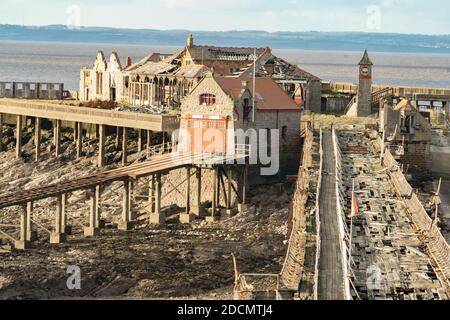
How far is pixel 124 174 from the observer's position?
66250 millimetres

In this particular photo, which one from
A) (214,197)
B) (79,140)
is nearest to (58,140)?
(79,140)

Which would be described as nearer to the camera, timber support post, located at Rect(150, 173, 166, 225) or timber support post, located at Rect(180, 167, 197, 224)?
timber support post, located at Rect(150, 173, 166, 225)

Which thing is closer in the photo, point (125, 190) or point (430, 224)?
point (430, 224)

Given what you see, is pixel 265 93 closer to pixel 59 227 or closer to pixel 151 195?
pixel 151 195

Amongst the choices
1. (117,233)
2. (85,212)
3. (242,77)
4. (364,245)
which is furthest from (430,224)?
(242,77)

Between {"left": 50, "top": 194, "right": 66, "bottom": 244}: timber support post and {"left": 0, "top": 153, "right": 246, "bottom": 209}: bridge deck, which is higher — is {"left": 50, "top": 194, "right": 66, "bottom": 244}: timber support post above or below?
below

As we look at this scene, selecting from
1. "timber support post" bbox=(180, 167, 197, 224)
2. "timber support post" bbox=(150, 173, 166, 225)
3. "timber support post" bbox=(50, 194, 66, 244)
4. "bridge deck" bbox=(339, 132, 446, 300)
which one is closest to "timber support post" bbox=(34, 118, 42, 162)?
"timber support post" bbox=(180, 167, 197, 224)

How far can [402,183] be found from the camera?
5759 cm

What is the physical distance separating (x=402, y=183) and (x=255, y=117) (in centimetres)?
1507

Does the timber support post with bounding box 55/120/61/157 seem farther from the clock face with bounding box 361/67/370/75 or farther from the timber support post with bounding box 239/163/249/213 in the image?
the clock face with bounding box 361/67/370/75

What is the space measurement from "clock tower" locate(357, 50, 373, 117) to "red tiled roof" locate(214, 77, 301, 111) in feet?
36.9

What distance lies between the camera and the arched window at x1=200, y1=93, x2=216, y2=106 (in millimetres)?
69250

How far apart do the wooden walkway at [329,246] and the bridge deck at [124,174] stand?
23.4ft
